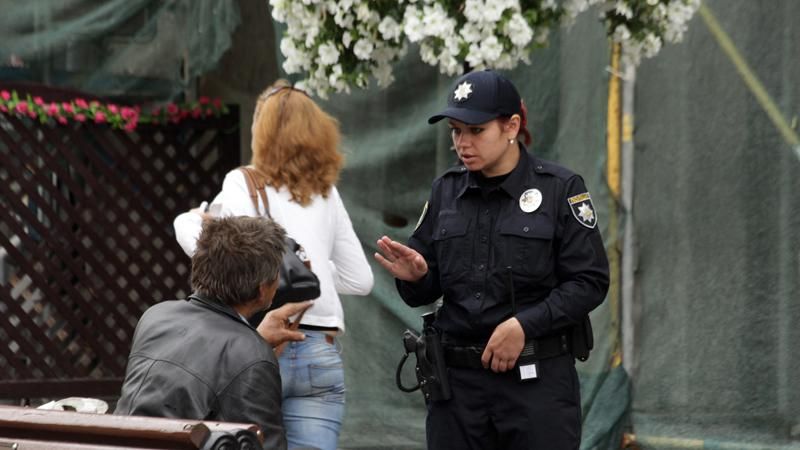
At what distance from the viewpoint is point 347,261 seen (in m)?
4.94

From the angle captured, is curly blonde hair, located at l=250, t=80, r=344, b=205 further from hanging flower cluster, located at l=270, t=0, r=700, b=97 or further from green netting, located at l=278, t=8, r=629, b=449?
green netting, located at l=278, t=8, r=629, b=449

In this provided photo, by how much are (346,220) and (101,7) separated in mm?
3305

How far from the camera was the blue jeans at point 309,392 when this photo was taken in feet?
14.8

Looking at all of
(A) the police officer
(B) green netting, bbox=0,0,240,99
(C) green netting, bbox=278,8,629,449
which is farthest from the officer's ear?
Answer: (B) green netting, bbox=0,0,240,99

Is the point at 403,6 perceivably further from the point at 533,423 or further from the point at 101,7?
the point at 101,7

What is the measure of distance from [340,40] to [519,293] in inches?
59.7

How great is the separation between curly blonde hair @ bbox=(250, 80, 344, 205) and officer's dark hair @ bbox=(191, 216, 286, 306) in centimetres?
101

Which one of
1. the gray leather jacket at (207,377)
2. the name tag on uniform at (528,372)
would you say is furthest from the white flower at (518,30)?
the gray leather jacket at (207,377)

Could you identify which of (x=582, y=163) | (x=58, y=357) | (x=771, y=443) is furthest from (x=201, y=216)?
(x=58, y=357)

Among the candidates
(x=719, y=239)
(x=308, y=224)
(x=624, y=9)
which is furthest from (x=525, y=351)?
(x=719, y=239)

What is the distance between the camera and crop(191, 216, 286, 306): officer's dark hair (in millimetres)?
3623

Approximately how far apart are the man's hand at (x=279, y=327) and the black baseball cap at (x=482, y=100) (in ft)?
2.57

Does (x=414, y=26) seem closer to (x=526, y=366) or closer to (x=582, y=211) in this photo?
(x=582, y=211)

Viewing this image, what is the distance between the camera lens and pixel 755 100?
587 centimetres
